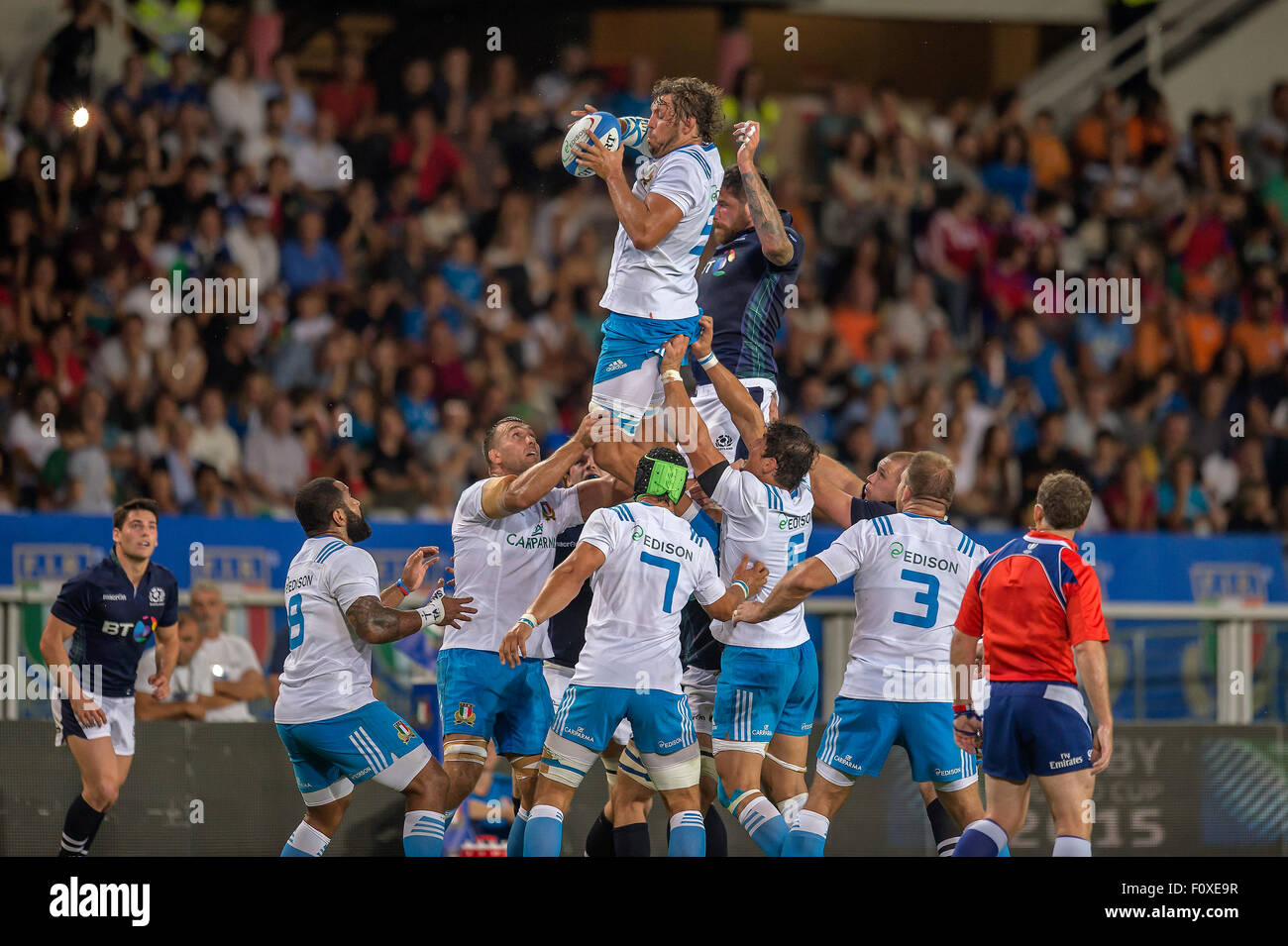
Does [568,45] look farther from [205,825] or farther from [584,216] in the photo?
[205,825]

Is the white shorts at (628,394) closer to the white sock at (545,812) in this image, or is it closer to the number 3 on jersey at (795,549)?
the number 3 on jersey at (795,549)

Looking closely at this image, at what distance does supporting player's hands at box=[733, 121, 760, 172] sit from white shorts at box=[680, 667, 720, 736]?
9.56 feet

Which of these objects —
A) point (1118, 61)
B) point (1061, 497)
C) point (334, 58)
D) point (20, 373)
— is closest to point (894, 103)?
point (1118, 61)

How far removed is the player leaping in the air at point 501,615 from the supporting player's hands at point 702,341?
0.69 metres

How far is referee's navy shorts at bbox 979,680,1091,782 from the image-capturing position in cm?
741

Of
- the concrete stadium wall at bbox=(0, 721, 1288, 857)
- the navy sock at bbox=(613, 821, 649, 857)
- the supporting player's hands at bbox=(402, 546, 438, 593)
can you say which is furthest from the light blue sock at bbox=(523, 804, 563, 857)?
the concrete stadium wall at bbox=(0, 721, 1288, 857)

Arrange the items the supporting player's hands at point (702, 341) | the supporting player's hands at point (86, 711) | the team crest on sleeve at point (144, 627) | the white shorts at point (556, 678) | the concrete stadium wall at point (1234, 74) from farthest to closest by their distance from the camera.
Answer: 1. the concrete stadium wall at point (1234, 74)
2. the team crest on sleeve at point (144, 627)
3. the supporting player's hands at point (86, 711)
4. the white shorts at point (556, 678)
5. the supporting player's hands at point (702, 341)

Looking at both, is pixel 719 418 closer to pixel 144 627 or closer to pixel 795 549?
pixel 795 549

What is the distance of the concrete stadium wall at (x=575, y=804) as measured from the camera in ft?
34.6

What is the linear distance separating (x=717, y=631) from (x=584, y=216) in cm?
779

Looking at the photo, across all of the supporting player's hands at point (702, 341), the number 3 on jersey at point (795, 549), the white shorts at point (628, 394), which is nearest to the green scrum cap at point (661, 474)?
the white shorts at point (628, 394)

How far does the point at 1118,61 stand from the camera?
61.1ft

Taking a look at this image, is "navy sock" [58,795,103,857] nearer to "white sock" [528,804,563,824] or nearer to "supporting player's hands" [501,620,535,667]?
"white sock" [528,804,563,824]

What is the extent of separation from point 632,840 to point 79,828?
12.5ft
